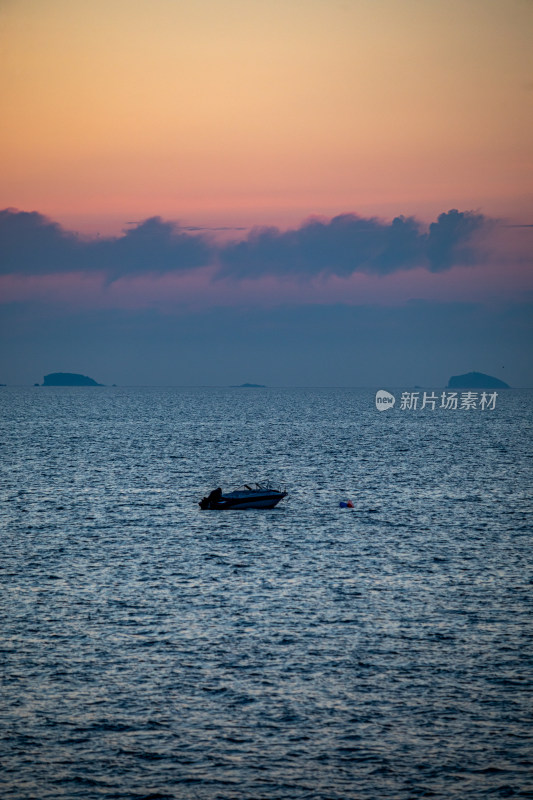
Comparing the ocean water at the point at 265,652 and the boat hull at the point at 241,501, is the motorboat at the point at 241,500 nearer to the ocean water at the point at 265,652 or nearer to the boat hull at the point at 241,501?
the boat hull at the point at 241,501

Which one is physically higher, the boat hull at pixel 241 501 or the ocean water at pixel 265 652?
the boat hull at pixel 241 501

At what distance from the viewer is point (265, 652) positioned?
3834cm

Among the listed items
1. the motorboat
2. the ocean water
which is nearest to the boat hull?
the motorboat

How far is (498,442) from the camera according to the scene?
183 metres

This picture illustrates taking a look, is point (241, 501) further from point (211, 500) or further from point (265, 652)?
point (265, 652)

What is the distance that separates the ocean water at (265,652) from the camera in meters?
27.6

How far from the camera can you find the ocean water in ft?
90.6

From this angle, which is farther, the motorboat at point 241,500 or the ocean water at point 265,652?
the motorboat at point 241,500

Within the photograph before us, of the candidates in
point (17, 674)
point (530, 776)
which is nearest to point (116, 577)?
point (17, 674)

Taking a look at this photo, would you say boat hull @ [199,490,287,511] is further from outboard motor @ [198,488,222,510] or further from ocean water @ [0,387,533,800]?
ocean water @ [0,387,533,800]

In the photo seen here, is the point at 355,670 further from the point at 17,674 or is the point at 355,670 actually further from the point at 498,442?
the point at 498,442

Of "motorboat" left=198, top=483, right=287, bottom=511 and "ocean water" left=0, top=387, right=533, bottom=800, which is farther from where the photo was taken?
"motorboat" left=198, top=483, right=287, bottom=511

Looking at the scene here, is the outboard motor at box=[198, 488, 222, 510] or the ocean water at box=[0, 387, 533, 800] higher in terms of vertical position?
the outboard motor at box=[198, 488, 222, 510]

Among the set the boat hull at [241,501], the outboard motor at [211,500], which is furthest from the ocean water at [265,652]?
the outboard motor at [211,500]
